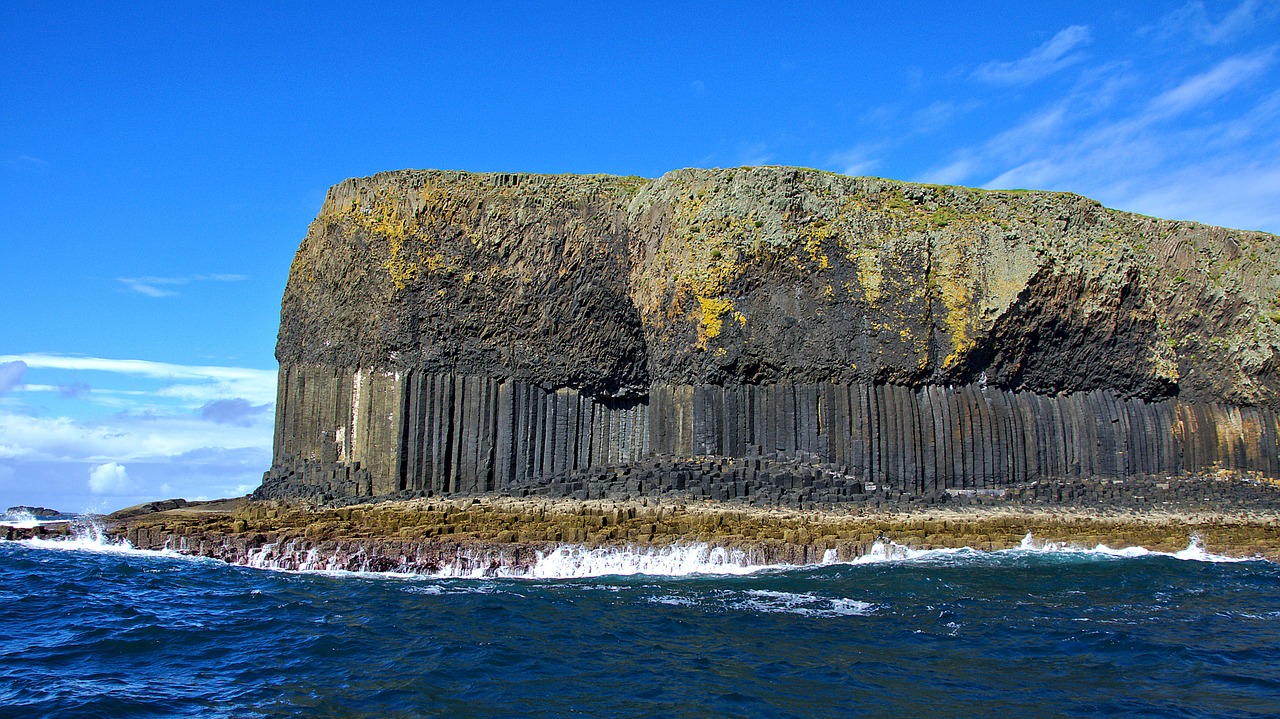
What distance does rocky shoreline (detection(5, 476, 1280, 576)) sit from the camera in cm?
1655

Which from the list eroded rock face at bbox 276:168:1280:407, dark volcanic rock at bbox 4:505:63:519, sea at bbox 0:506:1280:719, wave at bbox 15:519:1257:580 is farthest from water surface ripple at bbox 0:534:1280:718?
dark volcanic rock at bbox 4:505:63:519

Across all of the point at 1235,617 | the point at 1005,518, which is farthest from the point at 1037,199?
the point at 1235,617

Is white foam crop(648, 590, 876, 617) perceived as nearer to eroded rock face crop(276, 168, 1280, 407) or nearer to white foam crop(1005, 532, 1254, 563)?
white foam crop(1005, 532, 1254, 563)

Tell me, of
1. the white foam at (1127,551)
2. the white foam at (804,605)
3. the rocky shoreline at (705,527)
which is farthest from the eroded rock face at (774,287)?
the white foam at (804,605)

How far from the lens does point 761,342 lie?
924 inches

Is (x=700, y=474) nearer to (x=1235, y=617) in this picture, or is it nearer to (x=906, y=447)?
(x=906, y=447)

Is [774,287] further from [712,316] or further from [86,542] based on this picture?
[86,542]

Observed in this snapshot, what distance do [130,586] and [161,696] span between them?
7298mm

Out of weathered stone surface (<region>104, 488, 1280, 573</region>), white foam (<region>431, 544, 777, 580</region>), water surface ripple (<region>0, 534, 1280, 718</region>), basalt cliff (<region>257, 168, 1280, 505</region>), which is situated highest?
basalt cliff (<region>257, 168, 1280, 505</region>)

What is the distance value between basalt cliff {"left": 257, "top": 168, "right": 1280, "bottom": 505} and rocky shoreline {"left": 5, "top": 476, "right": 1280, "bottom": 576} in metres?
0.94

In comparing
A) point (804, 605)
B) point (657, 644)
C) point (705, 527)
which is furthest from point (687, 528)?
point (657, 644)

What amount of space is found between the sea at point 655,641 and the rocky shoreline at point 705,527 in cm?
68

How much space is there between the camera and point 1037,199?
83.8ft

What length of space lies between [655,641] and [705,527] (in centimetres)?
770
